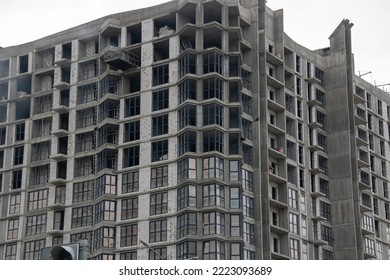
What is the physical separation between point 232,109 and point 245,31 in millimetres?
11870

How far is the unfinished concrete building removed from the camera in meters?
84.6

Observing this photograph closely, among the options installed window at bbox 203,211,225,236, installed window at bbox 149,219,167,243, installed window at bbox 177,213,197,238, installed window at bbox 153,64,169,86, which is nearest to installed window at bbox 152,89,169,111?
installed window at bbox 153,64,169,86

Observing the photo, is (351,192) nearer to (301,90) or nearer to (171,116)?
(301,90)

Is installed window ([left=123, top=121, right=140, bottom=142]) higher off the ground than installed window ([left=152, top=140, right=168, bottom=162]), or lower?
higher

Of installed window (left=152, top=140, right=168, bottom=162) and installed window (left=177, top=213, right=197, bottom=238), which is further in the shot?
installed window (left=152, top=140, right=168, bottom=162)

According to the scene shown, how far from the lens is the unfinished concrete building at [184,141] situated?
3332 inches

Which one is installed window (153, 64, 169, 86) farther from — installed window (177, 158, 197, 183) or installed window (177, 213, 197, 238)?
installed window (177, 213, 197, 238)

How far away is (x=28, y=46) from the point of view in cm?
10156

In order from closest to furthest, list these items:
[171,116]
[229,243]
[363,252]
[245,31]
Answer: [229,243], [171,116], [245,31], [363,252]

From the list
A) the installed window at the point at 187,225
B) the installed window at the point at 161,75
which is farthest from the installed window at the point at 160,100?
the installed window at the point at 187,225

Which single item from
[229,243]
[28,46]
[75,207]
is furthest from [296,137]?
[28,46]

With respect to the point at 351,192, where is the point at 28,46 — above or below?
above

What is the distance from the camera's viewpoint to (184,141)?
84875 mm

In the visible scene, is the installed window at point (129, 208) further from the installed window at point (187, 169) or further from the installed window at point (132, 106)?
the installed window at point (132, 106)
